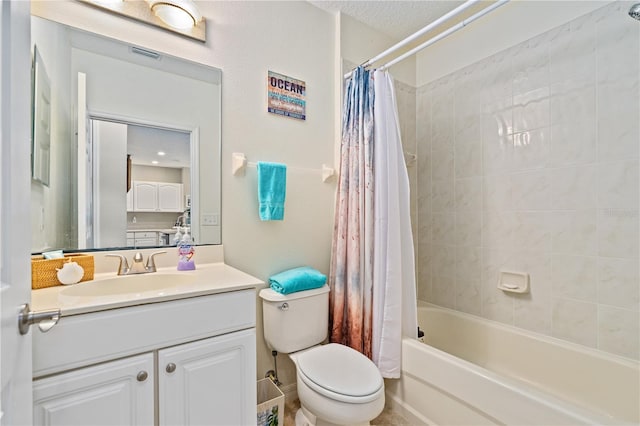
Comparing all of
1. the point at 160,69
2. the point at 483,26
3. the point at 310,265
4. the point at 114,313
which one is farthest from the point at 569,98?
the point at 114,313

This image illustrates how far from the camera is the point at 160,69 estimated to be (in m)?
1.45

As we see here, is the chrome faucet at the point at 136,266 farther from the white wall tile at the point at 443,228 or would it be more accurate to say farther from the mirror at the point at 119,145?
the white wall tile at the point at 443,228

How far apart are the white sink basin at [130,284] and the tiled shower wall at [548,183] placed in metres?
1.86

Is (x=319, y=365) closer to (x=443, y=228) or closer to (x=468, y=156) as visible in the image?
(x=443, y=228)

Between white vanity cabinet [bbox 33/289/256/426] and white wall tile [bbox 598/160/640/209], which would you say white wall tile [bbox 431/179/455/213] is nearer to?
white wall tile [bbox 598/160/640/209]

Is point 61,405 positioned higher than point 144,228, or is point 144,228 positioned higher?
point 144,228

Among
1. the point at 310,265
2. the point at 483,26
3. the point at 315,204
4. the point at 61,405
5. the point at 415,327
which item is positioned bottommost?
the point at 415,327

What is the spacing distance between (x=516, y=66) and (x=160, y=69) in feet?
6.88

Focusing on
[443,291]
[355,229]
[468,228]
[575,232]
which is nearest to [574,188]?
[575,232]

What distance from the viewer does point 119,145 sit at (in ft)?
4.51

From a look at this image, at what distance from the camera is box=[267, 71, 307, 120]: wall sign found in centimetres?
176

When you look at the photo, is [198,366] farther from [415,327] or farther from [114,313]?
[415,327]

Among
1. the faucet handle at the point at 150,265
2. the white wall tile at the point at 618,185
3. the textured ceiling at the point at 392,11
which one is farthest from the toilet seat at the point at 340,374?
the textured ceiling at the point at 392,11

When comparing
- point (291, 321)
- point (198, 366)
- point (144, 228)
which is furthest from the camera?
point (291, 321)
